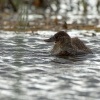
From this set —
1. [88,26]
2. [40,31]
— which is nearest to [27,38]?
[40,31]

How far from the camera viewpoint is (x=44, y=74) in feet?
34.3

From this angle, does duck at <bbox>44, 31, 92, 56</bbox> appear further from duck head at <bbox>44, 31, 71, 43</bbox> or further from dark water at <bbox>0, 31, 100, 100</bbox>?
dark water at <bbox>0, 31, 100, 100</bbox>

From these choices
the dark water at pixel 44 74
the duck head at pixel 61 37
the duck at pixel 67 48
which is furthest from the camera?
the duck head at pixel 61 37

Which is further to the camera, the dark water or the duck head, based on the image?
the duck head

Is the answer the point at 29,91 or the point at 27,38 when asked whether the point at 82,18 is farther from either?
the point at 29,91

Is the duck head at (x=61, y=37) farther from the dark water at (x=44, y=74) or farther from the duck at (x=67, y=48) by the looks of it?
the dark water at (x=44, y=74)

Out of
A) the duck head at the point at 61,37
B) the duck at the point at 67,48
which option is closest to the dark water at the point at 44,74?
the duck at the point at 67,48

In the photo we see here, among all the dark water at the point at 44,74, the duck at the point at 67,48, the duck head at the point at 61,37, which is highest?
the duck head at the point at 61,37

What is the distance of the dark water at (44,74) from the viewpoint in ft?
28.3

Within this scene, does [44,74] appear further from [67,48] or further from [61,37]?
[61,37]

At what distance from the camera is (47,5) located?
99.7ft

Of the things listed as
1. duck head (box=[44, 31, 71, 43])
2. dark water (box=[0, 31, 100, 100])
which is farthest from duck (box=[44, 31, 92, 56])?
dark water (box=[0, 31, 100, 100])

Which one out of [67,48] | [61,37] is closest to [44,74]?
[67,48]

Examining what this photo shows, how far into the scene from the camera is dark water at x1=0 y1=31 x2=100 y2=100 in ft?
28.3
